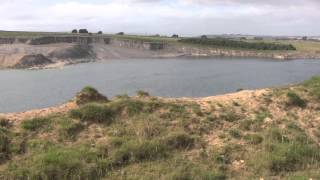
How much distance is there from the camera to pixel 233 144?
12.6m

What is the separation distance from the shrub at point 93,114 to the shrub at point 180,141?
1897 mm

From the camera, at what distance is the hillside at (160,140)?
10766 mm

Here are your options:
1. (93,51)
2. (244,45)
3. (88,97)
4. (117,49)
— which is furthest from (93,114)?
(244,45)

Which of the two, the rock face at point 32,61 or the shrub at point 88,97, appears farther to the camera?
the rock face at point 32,61

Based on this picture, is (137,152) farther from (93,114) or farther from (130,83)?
(130,83)

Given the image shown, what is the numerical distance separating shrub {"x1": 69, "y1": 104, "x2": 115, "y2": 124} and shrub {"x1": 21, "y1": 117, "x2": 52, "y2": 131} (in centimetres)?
70

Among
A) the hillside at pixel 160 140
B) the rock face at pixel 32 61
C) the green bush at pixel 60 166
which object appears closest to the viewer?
the green bush at pixel 60 166

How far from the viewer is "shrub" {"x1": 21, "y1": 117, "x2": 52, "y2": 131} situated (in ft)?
41.4

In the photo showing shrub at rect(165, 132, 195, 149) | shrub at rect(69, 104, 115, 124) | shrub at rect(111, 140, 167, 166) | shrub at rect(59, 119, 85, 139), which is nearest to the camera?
shrub at rect(111, 140, 167, 166)

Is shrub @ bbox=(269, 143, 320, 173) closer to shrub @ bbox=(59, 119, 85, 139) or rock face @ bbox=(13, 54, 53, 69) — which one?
shrub @ bbox=(59, 119, 85, 139)

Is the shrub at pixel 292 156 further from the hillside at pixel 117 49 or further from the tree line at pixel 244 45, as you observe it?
the tree line at pixel 244 45

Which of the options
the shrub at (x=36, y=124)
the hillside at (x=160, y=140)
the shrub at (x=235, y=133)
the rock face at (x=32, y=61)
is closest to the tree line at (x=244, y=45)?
the rock face at (x=32, y=61)

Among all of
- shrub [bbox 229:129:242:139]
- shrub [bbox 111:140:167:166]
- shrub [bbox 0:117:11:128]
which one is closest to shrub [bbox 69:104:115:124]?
shrub [bbox 0:117:11:128]

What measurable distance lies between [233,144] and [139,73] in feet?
260
